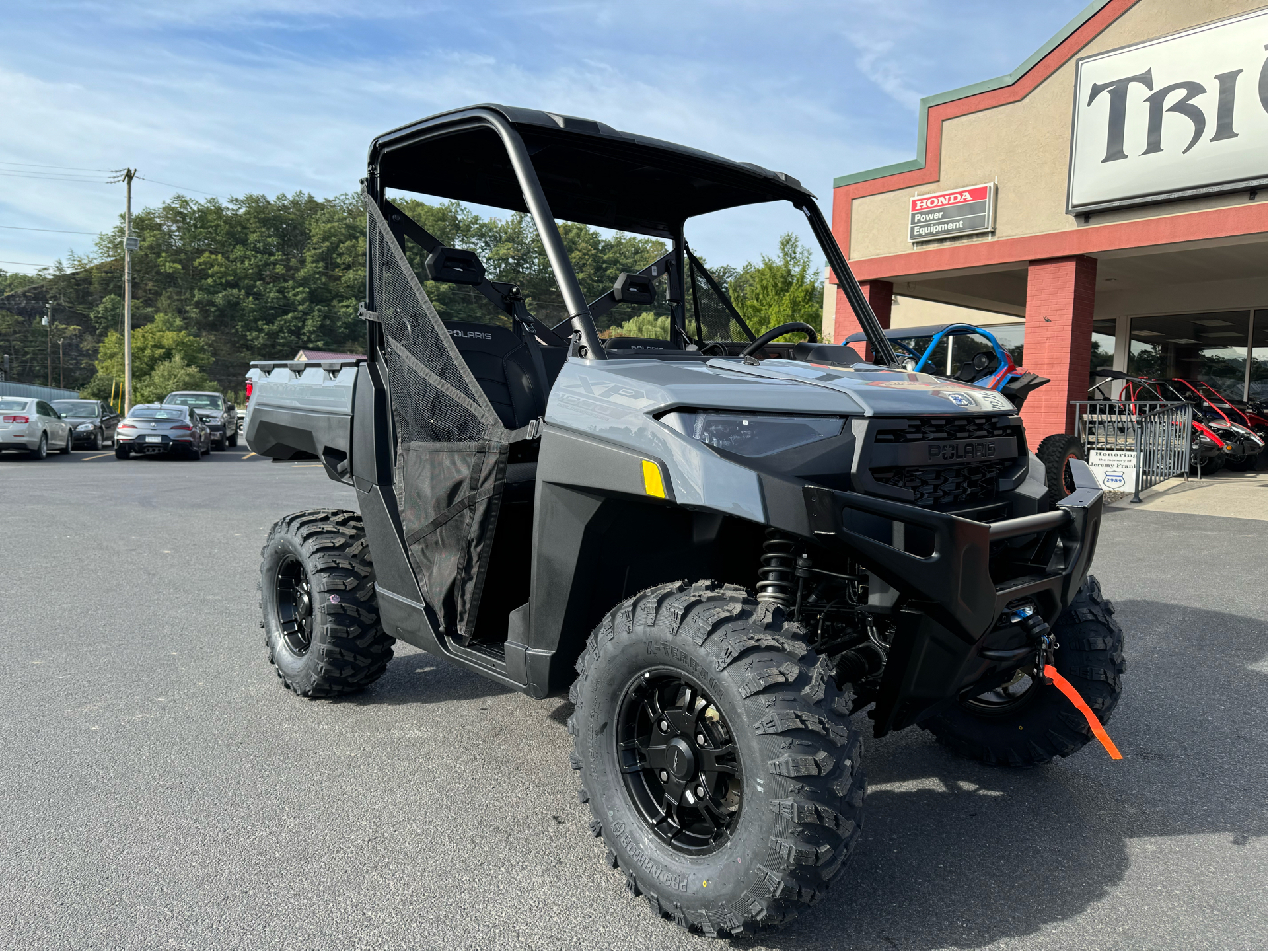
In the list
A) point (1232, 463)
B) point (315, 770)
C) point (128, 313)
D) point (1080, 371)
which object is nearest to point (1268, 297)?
point (1232, 463)

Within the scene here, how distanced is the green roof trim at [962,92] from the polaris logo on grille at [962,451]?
14785mm

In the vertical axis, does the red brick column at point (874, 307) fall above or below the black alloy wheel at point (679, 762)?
above

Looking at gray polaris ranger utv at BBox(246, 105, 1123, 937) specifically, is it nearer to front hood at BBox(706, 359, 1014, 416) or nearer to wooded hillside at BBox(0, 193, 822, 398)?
front hood at BBox(706, 359, 1014, 416)

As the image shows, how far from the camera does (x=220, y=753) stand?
12.0 feet

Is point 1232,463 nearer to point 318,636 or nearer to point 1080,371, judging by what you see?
point 1080,371

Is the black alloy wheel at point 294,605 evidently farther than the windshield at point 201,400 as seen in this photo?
No

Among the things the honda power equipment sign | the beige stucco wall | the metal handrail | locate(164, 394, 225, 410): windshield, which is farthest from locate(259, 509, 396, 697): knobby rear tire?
locate(164, 394, 225, 410): windshield

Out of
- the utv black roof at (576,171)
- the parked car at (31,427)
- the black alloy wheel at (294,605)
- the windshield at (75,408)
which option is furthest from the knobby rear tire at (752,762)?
the windshield at (75,408)

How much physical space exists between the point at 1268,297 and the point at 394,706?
19.9 metres

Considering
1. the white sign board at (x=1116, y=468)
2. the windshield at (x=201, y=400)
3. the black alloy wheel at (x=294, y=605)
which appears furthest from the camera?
the windshield at (x=201, y=400)

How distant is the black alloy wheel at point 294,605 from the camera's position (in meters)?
4.38

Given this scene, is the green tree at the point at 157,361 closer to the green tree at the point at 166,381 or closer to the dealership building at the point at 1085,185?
the green tree at the point at 166,381

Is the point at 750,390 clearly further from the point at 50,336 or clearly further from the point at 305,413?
the point at 50,336

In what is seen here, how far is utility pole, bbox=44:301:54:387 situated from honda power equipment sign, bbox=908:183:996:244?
85957 mm
